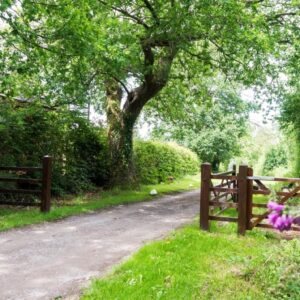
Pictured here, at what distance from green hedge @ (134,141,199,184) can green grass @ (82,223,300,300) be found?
11.6 m

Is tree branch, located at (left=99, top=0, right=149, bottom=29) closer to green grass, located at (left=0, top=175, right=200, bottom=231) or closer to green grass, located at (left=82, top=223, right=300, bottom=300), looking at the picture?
green grass, located at (left=0, top=175, right=200, bottom=231)

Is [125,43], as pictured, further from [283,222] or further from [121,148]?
[283,222]

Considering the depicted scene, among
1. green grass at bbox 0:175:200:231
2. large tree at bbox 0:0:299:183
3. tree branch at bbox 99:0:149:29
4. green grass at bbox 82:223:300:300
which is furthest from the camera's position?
tree branch at bbox 99:0:149:29

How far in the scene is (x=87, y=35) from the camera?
888cm

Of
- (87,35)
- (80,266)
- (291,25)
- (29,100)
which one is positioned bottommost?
(80,266)

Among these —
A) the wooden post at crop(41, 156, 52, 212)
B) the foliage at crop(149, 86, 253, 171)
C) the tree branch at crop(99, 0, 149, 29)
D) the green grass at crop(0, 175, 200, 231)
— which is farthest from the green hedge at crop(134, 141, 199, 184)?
the wooden post at crop(41, 156, 52, 212)

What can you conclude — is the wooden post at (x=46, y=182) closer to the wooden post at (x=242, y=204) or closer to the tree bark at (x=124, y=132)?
the wooden post at (x=242, y=204)

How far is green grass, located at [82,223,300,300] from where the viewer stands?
4703 mm

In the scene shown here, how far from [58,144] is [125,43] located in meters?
4.60

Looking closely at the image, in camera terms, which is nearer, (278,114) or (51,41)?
(51,41)

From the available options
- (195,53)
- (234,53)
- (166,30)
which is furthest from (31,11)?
(195,53)

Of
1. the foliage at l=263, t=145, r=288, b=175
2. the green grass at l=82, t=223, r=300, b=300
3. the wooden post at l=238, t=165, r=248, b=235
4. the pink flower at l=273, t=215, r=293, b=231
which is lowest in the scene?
the green grass at l=82, t=223, r=300, b=300

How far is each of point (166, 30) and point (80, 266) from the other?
7.61m

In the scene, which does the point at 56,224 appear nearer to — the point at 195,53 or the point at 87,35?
the point at 87,35
